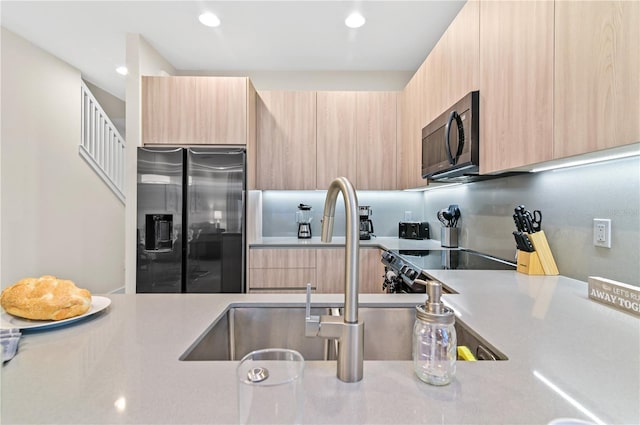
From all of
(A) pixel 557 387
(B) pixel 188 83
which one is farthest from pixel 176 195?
(A) pixel 557 387

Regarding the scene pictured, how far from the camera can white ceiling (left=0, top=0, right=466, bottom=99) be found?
2277 millimetres

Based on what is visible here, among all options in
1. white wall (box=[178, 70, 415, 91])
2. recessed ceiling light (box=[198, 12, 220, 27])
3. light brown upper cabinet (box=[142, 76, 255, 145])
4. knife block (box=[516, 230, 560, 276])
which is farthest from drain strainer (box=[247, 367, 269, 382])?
white wall (box=[178, 70, 415, 91])

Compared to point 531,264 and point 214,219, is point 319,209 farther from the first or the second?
point 531,264

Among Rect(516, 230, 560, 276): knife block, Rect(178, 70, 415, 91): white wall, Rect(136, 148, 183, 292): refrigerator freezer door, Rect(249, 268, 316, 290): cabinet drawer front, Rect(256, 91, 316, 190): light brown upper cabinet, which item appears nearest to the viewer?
Rect(516, 230, 560, 276): knife block

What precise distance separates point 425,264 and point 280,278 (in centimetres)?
139

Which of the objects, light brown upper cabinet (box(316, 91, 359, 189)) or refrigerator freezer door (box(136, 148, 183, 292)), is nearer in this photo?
refrigerator freezer door (box(136, 148, 183, 292))

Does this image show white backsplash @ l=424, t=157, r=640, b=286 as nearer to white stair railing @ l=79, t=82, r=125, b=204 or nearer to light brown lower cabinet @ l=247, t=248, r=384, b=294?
light brown lower cabinet @ l=247, t=248, r=384, b=294

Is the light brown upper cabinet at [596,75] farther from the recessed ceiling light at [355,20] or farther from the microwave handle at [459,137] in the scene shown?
the recessed ceiling light at [355,20]

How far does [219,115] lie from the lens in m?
2.62

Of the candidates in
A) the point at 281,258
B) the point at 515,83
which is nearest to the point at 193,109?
the point at 281,258

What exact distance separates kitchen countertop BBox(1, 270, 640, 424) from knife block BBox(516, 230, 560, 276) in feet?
1.91

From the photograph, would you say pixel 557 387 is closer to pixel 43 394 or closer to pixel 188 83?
pixel 43 394

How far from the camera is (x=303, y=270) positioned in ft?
8.93

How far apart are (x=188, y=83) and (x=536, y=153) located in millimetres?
2597
